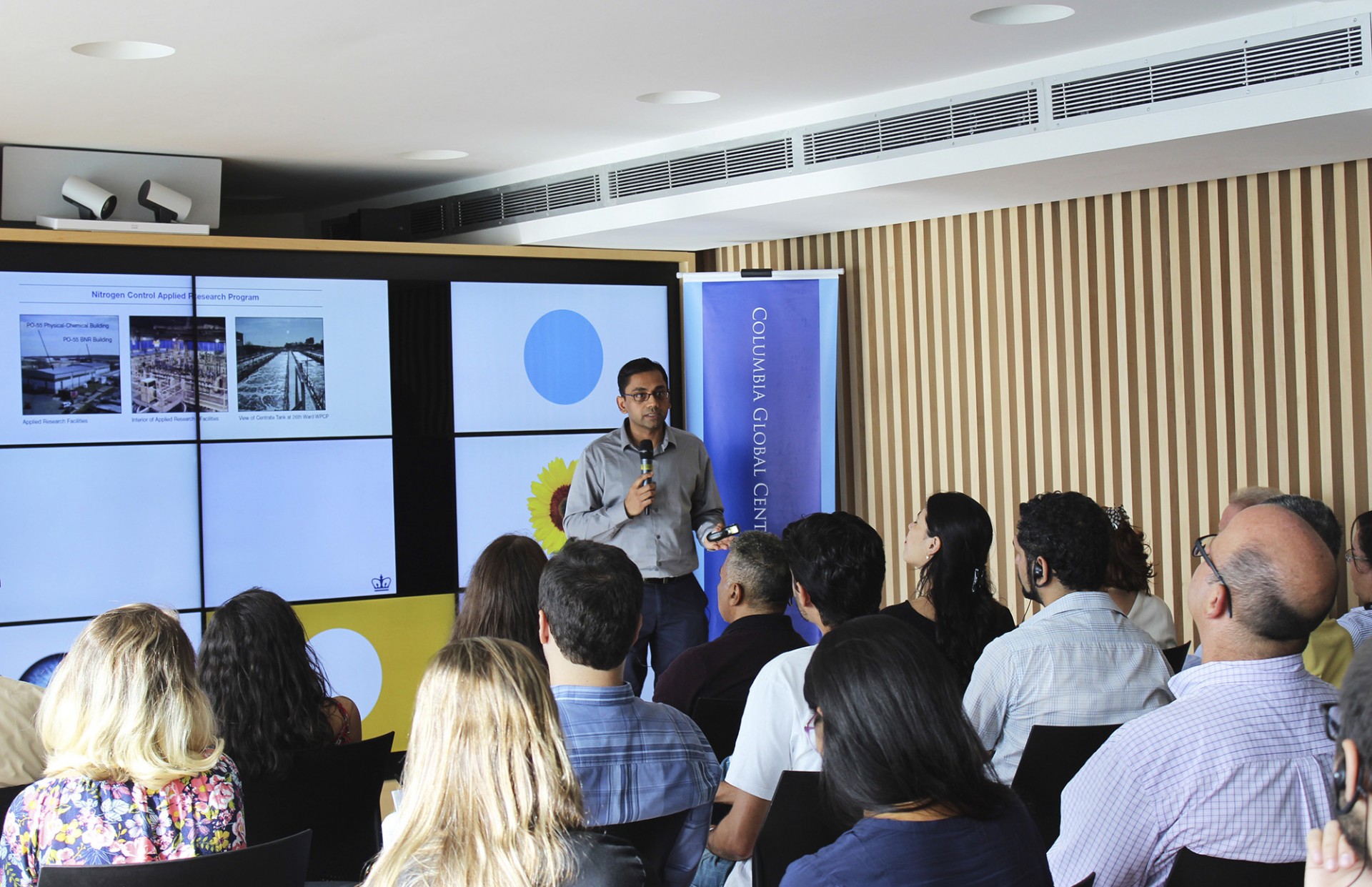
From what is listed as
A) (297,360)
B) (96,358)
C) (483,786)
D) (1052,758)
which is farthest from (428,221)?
(483,786)

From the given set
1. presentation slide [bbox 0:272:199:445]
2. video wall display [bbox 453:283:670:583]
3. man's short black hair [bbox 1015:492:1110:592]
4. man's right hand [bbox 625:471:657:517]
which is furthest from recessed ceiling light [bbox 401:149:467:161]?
man's short black hair [bbox 1015:492:1110:592]

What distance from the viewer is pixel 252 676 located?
2.80m

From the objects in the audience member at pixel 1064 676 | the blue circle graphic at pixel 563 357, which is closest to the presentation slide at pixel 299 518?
the blue circle graphic at pixel 563 357

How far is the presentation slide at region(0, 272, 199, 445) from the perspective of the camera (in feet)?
17.1

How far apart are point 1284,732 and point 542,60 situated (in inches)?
132

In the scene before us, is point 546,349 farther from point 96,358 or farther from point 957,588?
point 957,588

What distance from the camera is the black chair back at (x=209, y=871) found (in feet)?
6.29

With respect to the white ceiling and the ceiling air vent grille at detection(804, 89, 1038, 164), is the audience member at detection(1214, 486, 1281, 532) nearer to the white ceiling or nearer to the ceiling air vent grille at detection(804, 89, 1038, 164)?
the white ceiling

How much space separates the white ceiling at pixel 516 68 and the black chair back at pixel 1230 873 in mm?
2779

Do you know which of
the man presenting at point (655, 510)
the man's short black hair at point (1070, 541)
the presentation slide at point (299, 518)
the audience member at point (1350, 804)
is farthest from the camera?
the presentation slide at point (299, 518)

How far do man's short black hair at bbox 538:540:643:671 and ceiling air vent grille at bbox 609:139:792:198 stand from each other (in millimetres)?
3354

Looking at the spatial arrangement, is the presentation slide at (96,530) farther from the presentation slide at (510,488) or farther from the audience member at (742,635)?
the audience member at (742,635)

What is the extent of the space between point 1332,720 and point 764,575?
6.63 ft

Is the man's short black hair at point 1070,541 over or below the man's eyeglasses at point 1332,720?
over
